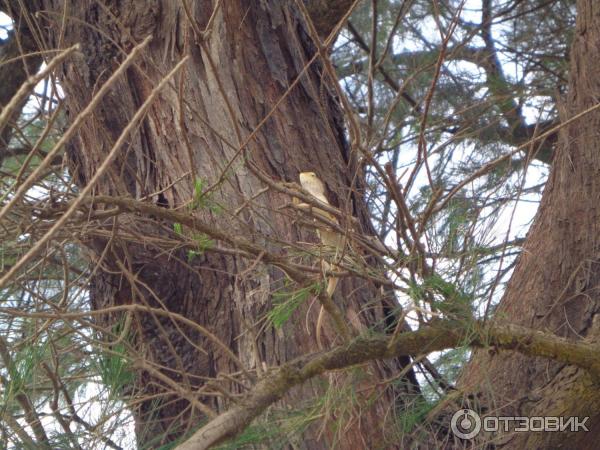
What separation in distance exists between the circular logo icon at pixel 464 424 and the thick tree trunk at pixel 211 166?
11cm

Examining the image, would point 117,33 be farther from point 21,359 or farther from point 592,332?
point 592,332

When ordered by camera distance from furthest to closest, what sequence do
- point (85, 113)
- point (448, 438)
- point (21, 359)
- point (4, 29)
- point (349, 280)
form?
point (4, 29)
point (349, 280)
point (448, 438)
point (21, 359)
point (85, 113)

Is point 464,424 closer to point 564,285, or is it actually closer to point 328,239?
point 564,285

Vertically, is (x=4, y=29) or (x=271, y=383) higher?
(x=4, y=29)

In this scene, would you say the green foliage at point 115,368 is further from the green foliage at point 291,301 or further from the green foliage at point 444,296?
the green foliage at point 444,296

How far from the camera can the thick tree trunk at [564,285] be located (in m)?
1.31

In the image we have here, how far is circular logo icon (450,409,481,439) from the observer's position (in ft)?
4.62

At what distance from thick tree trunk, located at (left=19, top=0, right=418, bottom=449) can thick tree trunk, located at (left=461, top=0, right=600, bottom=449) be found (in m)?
0.20

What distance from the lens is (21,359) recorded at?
131 centimetres

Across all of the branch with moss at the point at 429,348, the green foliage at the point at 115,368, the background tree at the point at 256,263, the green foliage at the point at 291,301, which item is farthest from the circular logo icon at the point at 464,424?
the green foliage at the point at 115,368

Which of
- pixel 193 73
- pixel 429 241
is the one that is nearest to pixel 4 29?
pixel 193 73

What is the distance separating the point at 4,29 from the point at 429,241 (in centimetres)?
149

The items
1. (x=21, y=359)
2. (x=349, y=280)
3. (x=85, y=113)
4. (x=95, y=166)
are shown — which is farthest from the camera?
(x=95, y=166)

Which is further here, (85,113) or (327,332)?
(327,332)
